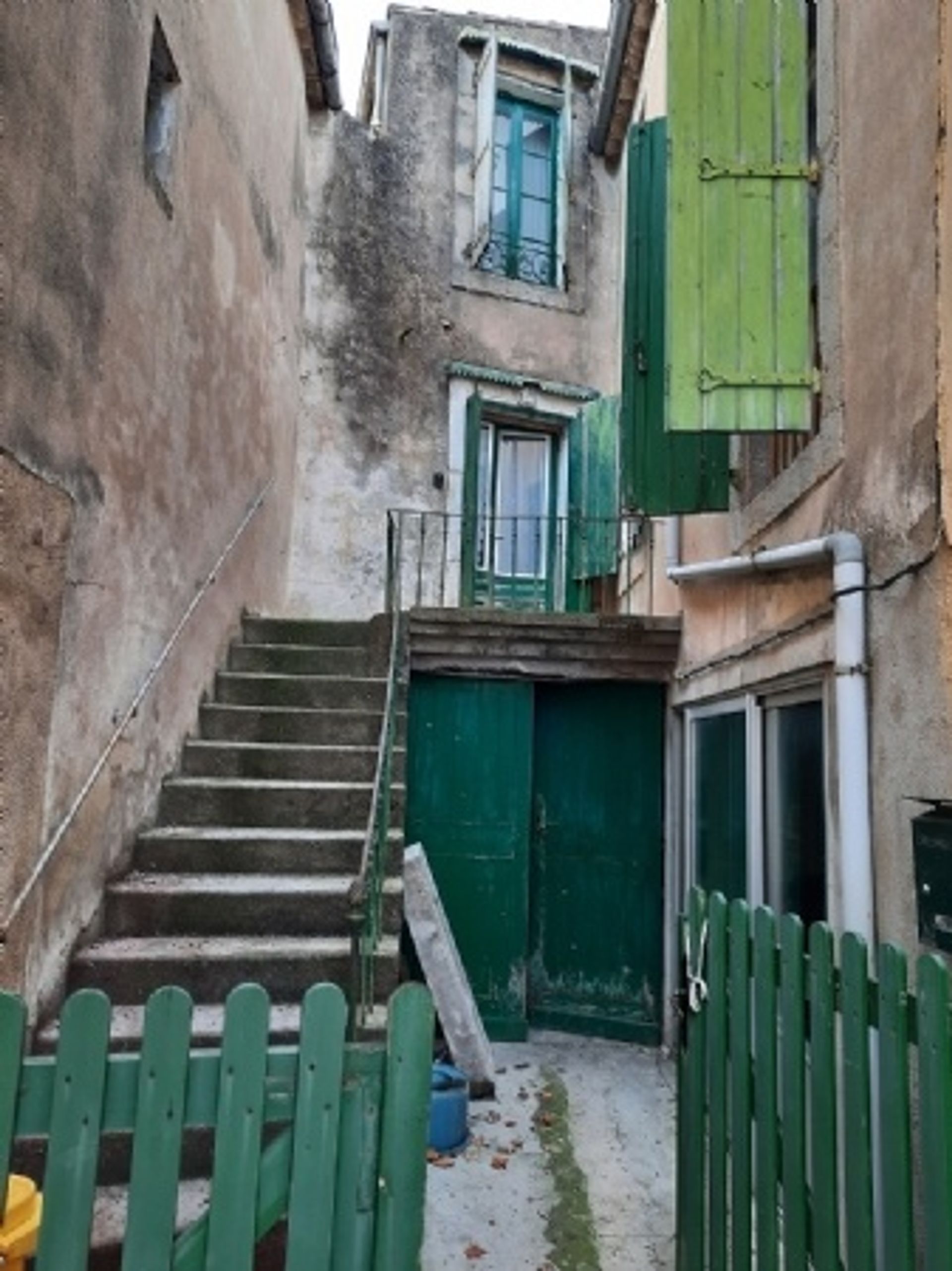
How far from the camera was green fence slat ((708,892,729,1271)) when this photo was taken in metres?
2.86

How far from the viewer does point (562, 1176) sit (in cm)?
430

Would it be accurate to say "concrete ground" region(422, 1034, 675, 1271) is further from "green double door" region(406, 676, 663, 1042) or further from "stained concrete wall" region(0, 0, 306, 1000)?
"stained concrete wall" region(0, 0, 306, 1000)

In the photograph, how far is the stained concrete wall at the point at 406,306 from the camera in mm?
8438

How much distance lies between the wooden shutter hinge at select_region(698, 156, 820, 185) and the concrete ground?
4.47 meters

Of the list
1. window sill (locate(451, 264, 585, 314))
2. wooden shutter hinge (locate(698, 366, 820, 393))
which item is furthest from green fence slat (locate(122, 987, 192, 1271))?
window sill (locate(451, 264, 585, 314))

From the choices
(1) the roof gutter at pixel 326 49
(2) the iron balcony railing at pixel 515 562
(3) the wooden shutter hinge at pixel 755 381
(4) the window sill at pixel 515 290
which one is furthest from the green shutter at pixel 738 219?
(4) the window sill at pixel 515 290

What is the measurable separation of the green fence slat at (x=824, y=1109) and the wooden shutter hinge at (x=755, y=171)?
3.10 metres

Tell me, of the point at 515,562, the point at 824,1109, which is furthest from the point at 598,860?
the point at 824,1109

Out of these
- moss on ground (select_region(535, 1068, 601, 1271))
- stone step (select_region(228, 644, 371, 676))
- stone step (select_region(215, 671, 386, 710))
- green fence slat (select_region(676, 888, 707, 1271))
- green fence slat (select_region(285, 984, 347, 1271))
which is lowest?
moss on ground (select_region(535, 1068, 601, 1271))

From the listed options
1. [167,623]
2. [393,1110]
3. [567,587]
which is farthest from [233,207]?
[393,1110]

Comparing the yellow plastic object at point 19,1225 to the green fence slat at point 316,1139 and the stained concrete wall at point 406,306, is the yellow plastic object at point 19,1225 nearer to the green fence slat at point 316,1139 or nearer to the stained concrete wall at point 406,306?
the green fence slat at point 316,1139

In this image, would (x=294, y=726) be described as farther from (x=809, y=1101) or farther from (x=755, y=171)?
(x=755, y=171)

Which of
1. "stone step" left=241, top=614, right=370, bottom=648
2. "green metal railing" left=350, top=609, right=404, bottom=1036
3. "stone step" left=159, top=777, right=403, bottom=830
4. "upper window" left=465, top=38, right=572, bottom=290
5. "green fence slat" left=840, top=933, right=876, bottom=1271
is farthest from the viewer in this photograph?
"upper window" left=465, top=38, right=572, bottom=290

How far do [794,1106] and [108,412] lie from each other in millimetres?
3538
